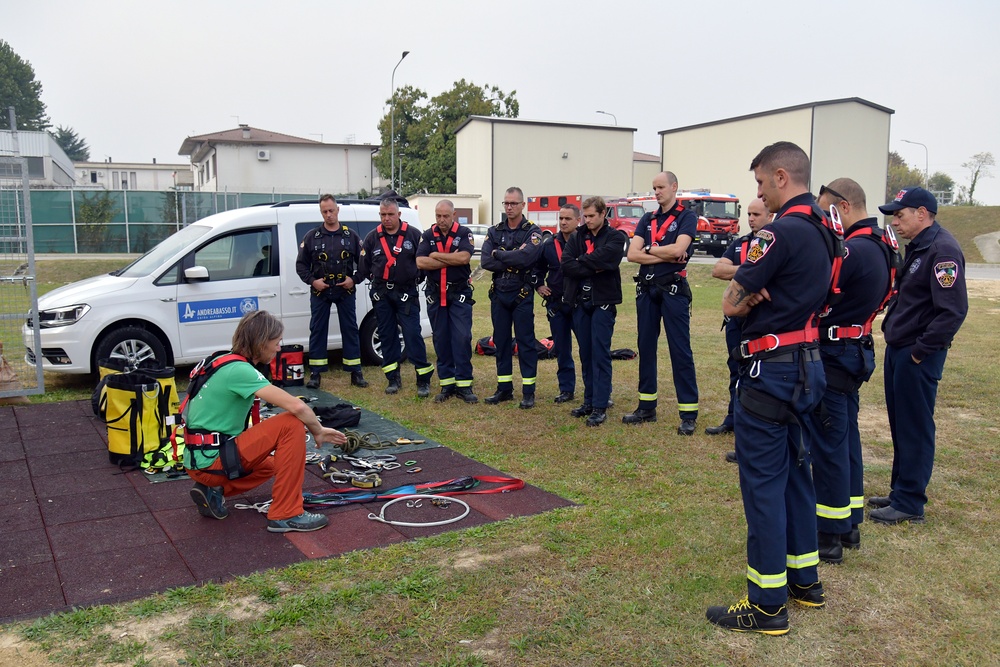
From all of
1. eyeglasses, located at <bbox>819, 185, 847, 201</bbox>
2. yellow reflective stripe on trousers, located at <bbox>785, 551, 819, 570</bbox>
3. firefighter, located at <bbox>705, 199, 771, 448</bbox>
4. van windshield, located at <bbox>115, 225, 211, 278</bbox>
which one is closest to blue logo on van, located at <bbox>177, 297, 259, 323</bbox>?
van windshield, located at <bbox>115, 225, 211, 278</bbox>

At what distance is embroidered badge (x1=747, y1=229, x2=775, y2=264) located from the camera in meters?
3.54

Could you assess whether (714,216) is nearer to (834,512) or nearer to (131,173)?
(834,512)

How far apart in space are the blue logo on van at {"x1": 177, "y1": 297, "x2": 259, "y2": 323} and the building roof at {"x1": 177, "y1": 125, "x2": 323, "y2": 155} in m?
40.4

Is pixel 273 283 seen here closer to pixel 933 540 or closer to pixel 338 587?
pixel 338 587

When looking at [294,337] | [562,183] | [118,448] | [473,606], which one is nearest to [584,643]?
[473,606]

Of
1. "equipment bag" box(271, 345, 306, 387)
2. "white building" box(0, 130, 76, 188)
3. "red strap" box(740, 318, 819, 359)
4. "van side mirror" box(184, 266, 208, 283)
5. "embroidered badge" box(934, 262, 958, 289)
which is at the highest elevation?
"white building" box(0, 130, 76, 188)

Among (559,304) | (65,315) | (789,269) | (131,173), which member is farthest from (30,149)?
(131,173)

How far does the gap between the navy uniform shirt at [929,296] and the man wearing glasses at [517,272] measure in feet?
12.3

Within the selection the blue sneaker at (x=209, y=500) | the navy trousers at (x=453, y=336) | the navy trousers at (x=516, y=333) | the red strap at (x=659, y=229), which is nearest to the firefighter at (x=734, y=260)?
the red strap at (x=659, y=229)

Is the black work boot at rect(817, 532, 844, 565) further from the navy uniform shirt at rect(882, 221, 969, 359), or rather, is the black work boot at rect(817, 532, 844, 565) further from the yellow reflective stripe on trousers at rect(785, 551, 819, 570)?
the navy uniform shirt at rect(882, 221, 969, 359)

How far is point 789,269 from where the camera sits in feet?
11.7

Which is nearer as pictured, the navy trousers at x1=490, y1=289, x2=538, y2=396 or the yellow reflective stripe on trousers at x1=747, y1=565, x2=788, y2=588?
the yellow reflective stripe on trousers at x1=747, y1=565, x2=788, y2=588

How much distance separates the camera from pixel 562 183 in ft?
157

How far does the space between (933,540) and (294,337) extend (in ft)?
23.8
